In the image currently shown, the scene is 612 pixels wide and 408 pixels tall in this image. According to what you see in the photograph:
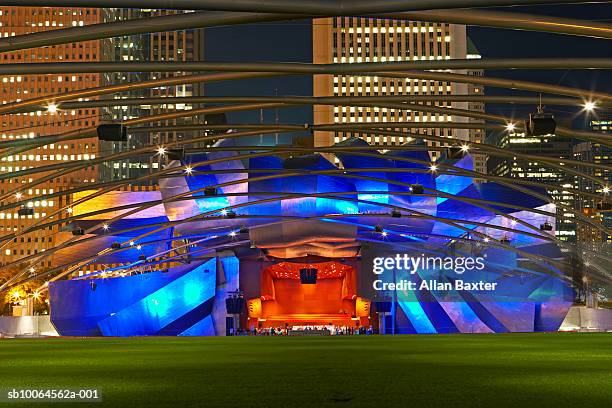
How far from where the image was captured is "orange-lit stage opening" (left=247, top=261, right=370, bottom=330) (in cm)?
8462

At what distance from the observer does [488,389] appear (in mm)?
11875

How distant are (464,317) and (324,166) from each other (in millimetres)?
19873

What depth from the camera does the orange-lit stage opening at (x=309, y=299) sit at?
278 ft

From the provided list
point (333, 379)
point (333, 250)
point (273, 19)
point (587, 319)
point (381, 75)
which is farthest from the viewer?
point (333, 250)

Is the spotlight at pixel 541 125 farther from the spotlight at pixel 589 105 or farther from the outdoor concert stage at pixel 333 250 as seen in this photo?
the outdoor concert stage at pixel 333 250

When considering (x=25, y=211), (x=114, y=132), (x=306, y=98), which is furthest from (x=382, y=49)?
(x=114, y=132)

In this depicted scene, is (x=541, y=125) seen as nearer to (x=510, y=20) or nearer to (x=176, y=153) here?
(x=510, y=20)

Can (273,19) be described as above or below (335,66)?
above

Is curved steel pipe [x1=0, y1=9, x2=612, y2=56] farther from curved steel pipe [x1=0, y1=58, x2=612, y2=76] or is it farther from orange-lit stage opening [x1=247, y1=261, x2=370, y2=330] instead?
orange-lit stage opening [x1=247, y1=261, x2=370, y2=330]

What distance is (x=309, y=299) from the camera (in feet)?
295

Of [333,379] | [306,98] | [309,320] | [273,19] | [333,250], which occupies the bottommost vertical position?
[309,320]

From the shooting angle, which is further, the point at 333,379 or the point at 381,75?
the point at 381,75

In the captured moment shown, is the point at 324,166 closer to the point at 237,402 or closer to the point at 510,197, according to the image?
the point at 510,197

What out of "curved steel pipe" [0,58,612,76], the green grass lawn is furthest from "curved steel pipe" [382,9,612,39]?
the green grass lawn
